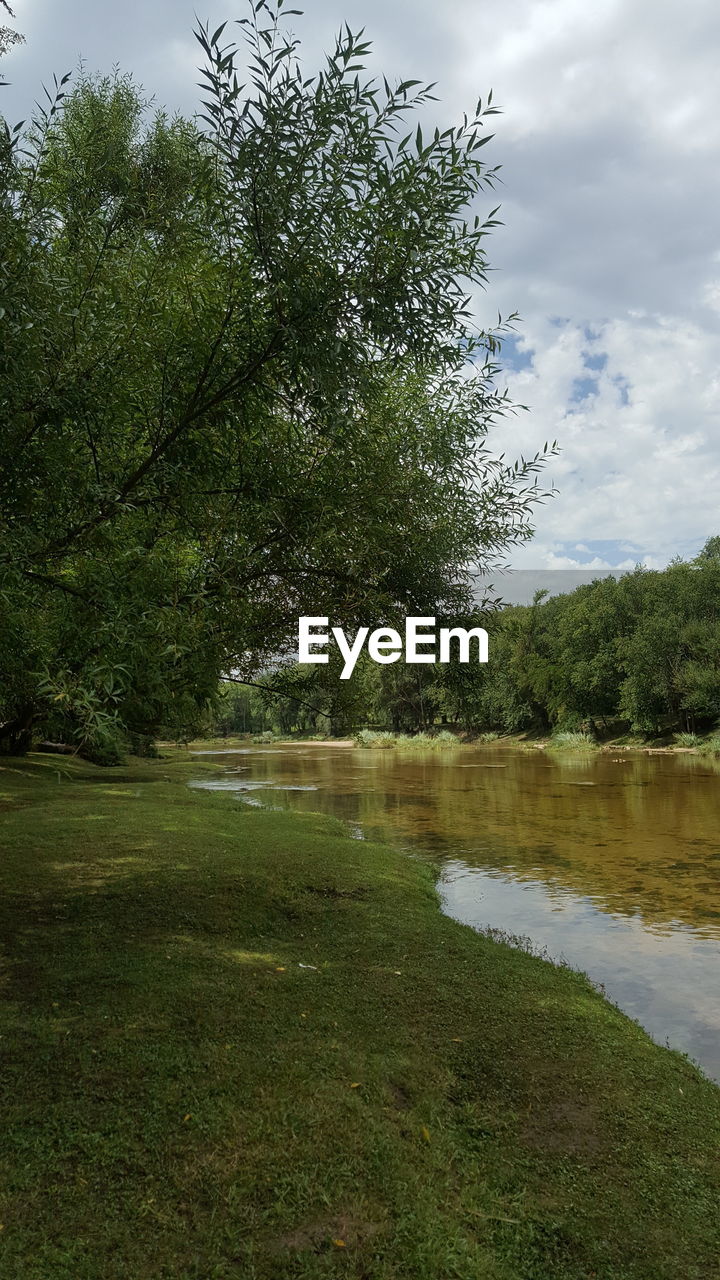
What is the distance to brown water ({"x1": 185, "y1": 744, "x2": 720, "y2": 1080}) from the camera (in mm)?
11031

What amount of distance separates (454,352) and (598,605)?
89.4 meters

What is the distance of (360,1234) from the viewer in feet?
15.2

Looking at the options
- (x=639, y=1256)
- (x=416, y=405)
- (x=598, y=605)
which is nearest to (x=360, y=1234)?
(x=639, y=1256)

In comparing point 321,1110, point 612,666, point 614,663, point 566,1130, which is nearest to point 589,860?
point 566,1130

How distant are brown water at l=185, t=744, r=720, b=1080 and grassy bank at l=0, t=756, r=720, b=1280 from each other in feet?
6.07

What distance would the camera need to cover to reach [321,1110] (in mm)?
5719

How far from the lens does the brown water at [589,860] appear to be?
36.2ft

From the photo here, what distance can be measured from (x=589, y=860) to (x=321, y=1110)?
15.7 m

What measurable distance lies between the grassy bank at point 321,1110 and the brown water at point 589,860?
1851mm

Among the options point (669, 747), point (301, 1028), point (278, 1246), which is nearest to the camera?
point (278, 1246)

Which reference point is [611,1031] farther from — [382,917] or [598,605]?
[598,605]

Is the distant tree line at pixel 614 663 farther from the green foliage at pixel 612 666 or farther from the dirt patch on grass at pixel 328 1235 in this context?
the dirt patch on grass at pixel 328 1235

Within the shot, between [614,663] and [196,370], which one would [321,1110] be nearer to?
[196,370]

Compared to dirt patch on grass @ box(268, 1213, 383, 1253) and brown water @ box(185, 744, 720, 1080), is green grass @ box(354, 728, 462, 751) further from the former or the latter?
dirt patch on grass @ box(268, 1213, 383, 1253)
